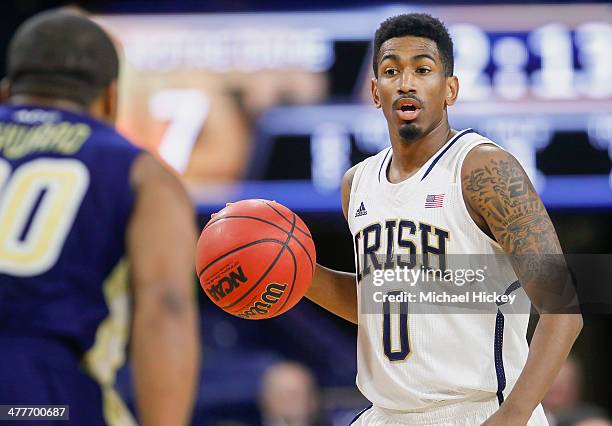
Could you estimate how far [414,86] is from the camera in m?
3.68

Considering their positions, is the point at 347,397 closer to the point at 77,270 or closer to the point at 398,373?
the point at 398,373

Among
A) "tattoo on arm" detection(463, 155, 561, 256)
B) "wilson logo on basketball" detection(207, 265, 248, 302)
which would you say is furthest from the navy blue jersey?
"tattoo on arm" detection(463, 155, 561, 256)

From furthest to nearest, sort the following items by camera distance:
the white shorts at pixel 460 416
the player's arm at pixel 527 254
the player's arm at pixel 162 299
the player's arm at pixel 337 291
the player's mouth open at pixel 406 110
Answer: the player's arm at pixel 337 291
the player's mouth open at pixel 406 110
the white shorts at pixel 460 416
the player's arm at pixel 527 254
the player's arm at pixel 162 299

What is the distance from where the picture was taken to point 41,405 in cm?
254

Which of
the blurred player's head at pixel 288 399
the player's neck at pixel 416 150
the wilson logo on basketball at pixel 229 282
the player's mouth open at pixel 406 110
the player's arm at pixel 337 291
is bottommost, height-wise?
the blurred player's head at pixel 288 399

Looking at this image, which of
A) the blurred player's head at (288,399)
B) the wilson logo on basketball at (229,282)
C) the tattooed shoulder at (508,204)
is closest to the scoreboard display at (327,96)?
the blurred player's head at (288,399)

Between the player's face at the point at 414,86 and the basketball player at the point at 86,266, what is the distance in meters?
1.27

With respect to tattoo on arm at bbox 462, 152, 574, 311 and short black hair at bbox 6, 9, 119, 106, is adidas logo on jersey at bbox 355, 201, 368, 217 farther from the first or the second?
short black hair at bbox 6, 9, 119, 106

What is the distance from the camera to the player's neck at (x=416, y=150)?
149 inches

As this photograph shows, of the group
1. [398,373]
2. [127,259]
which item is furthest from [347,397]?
[127,259]

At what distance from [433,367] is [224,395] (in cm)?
552

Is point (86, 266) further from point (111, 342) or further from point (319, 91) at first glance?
point (319, 91)

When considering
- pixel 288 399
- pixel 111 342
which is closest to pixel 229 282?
pixel 111 342

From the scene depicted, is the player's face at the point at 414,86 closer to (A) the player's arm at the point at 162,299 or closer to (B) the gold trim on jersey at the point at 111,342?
(A) the player's arm at the point at 162,299
